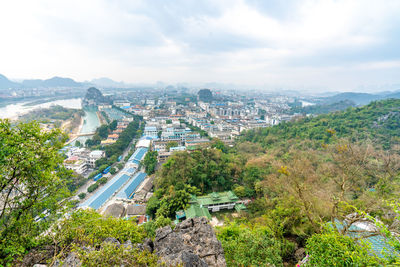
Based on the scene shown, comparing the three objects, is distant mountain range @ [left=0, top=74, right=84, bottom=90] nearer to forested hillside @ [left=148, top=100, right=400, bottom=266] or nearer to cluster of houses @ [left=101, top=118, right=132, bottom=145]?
cluster of houses @ [left=101, top=118, right=132, bottom=145]

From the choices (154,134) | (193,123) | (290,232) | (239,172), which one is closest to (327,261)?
(290,232)

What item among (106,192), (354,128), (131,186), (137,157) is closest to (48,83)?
(137,157)

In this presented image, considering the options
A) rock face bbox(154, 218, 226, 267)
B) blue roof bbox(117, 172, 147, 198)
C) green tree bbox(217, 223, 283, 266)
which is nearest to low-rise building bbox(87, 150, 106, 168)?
blue roof bbox(117, 172, 147, 198)

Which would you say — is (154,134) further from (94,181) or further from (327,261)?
(327,261)

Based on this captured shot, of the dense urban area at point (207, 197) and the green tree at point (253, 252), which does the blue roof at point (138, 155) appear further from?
the green tree at point (253, 252)

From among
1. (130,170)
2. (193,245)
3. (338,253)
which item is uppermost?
(338,253)

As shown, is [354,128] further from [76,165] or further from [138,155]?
[76,165]
